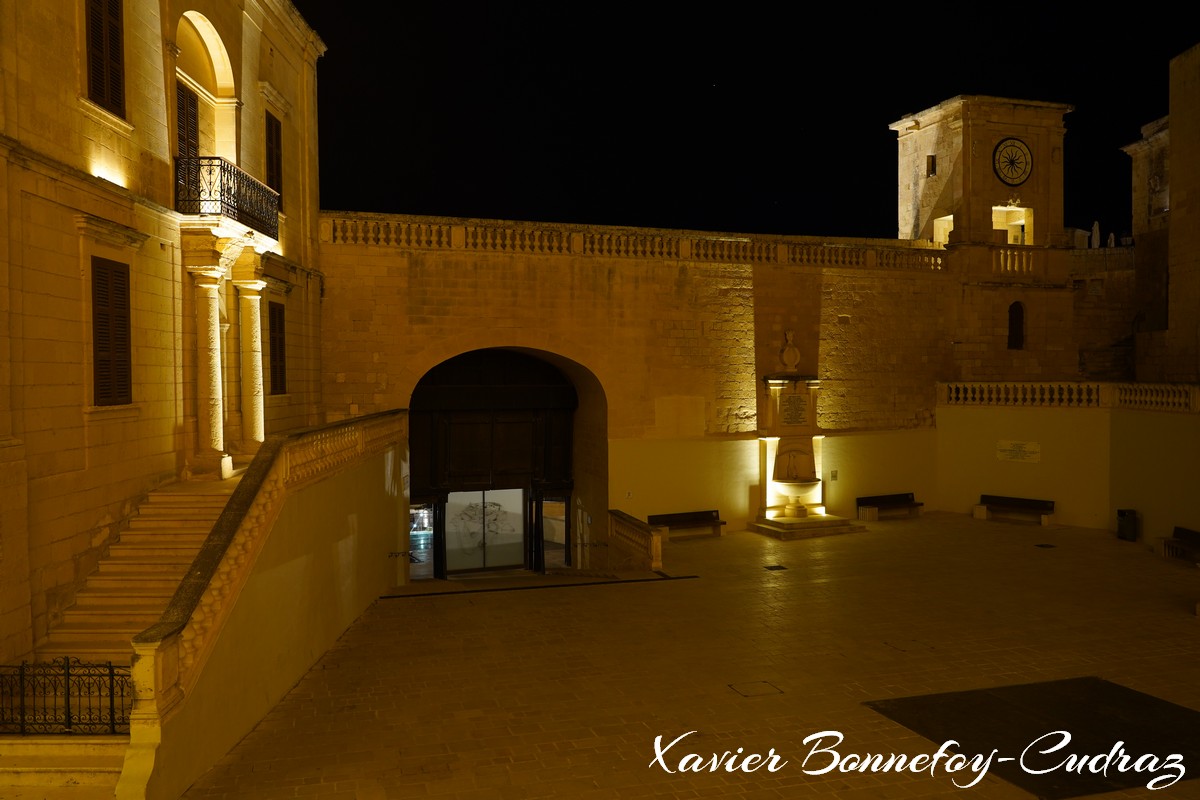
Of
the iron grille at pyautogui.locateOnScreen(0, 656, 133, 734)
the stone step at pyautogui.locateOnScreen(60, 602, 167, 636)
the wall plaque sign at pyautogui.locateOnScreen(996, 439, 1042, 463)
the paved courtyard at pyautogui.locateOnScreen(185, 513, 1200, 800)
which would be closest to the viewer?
the iron grille at pyautogui.locateOnScreen(0, 656, 133, 734)

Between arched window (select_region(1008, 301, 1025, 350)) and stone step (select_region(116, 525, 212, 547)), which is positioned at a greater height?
arched window (select_region(1008, 301, 1025, 350))

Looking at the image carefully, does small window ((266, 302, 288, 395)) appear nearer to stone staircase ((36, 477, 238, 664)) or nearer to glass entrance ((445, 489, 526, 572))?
stone staircase ((36, 477, 238, 664))

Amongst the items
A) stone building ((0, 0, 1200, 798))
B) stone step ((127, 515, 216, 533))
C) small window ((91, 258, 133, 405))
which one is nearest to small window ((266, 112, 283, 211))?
stone building ((0, 0, 1200, 798))

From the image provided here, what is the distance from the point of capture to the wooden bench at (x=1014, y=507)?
1948 centimetres

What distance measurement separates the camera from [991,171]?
21469 millimetres

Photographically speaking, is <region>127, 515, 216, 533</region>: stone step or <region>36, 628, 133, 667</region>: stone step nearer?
<region>36, 628, 133, 667</region>: stone step

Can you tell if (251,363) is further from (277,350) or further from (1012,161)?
(1012,161)

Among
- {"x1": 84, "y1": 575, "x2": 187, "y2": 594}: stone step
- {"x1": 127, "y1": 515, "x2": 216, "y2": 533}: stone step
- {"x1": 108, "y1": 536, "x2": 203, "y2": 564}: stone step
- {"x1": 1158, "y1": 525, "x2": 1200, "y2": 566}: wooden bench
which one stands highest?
{"x1": 127, "y1": 515, "x2": 216, "y2": 533}: stone step

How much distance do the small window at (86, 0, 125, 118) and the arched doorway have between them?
33.5ft

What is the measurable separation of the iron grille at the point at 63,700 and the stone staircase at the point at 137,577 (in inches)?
17.1

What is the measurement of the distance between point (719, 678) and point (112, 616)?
20.6ft

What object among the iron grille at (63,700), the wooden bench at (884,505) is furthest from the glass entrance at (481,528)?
the iron grille at (63,700)

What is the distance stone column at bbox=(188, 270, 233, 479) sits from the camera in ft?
37.2

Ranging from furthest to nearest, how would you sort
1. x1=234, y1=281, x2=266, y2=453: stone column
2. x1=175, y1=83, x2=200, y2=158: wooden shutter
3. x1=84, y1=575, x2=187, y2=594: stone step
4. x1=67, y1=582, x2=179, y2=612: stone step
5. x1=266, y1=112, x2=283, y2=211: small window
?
x1=266, y1=112, x2=283, y2=211: small window < x1=234, y1=281, x2=266, y2=453: stone column < x1=175, y1=83, x2=200, y2=158: wooden shutter < x1=84, y1=575, x2=187, y2=594: stone step < x1=67, y1=582, x2=179, y2=612: stone step
